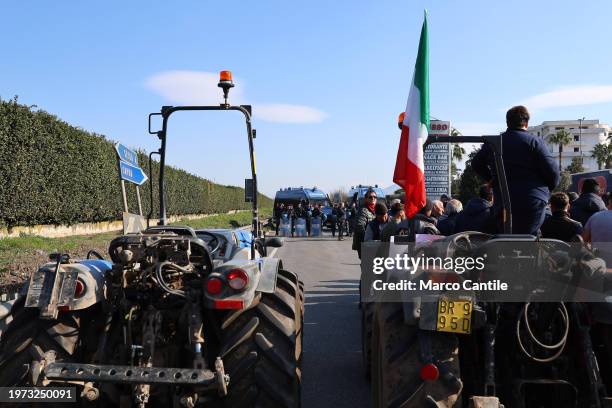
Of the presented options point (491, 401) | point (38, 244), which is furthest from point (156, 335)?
point (38, 244)

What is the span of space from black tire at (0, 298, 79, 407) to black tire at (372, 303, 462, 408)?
2.04 metres

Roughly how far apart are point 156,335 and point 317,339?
4.04 metres

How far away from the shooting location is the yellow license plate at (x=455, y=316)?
341cm

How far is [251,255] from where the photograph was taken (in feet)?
19.2

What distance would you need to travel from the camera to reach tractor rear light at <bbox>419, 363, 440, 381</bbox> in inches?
132

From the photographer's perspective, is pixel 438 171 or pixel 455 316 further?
pixel 438 171

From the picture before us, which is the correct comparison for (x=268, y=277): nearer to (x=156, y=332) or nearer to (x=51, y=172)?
(x=156, y=332)

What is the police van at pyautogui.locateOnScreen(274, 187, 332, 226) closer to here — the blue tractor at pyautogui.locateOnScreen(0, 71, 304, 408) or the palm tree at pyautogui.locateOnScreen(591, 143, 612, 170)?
the blue tractor at pyautogui.locateOnScreen(0, 71, 304, 408)

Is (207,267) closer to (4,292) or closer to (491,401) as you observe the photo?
(491,401)

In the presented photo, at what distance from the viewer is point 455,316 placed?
3.42m

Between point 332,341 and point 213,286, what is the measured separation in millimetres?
4005

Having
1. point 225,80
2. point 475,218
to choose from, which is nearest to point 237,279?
point 475,218

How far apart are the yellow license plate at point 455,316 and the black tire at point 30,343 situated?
2.40m

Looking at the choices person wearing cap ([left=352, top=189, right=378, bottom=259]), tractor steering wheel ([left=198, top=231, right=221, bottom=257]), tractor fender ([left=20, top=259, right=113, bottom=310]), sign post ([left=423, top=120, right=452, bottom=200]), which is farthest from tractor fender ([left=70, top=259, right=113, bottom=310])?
sign post ([left=423, top=120, right=452, bottom=200])
